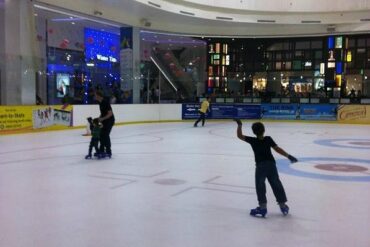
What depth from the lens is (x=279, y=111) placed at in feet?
80.8

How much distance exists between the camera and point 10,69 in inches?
599

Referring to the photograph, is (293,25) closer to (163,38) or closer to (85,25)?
(163,38)

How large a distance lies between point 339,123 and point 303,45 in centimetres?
986

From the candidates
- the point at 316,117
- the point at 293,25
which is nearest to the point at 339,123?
the point at 316,117

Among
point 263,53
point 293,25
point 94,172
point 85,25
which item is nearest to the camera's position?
point 94,172

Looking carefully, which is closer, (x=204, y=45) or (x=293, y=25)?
(x=293, y=25)

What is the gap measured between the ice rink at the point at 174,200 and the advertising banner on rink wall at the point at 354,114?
13237 millimetres

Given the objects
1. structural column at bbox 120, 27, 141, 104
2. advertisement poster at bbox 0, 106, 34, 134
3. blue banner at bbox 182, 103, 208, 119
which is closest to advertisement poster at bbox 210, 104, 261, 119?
blue banner at bbox 182, 103, 208, 119

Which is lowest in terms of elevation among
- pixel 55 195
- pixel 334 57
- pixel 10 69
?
pixel 55 195

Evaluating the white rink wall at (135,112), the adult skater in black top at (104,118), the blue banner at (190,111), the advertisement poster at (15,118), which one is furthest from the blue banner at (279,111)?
the adult skater in black top at (104,118)

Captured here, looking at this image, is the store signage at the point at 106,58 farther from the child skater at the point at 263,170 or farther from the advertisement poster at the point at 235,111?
the child skater at the point at 263,170

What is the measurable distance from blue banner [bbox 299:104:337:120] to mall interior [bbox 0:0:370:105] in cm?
57

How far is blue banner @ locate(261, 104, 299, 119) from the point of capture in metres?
24.3

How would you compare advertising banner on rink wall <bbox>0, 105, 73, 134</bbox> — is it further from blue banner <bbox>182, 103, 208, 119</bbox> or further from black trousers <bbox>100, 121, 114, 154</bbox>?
blue banner <bbox>182, 103, 208, 119</bbox>
